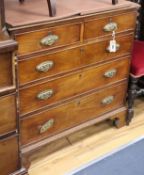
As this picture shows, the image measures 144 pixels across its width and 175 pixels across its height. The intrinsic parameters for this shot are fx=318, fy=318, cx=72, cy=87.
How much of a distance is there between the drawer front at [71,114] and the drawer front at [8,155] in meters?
0.15

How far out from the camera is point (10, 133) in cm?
150

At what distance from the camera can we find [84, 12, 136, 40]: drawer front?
169 cm

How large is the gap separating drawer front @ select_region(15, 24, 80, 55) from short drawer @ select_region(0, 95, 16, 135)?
0.23m

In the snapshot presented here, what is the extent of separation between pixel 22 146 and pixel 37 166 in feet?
0.69

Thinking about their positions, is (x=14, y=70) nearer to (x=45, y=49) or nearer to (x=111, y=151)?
(x=45, y=49)

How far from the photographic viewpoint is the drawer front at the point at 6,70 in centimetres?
132

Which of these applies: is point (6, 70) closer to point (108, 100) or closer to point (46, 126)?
point (46, 126)

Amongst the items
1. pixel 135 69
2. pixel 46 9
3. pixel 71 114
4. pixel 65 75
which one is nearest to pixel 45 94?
pixel 65 75

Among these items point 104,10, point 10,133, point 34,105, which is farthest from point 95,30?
point 10,133

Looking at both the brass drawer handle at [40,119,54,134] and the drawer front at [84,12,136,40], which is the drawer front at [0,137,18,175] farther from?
the drawer front at [84,12,136,40]

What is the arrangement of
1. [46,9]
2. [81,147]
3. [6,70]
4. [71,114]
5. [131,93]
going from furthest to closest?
[131,93]
[81,147]
[71,114]
[46,9]
[6,70]

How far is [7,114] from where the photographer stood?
1.44 metres

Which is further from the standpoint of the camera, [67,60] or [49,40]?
[67,60]

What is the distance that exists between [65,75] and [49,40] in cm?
25
